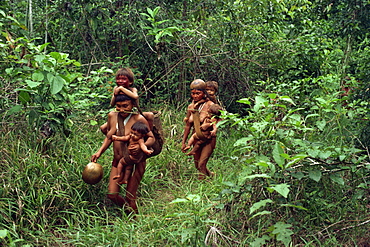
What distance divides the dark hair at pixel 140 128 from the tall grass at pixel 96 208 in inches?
31.5

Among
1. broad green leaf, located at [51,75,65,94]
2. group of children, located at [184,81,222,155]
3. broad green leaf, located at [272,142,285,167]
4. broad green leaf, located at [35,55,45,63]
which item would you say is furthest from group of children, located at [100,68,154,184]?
broad green leaf, located at [272,142,285,167]

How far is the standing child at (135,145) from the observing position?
13.9 ft

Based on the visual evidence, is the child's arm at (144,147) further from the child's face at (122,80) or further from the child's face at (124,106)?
the child's face at (122,80)

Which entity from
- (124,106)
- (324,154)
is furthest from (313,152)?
(124,106)

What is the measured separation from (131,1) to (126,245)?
17.3ft

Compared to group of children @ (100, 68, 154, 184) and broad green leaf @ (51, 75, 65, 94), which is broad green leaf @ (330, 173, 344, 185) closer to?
group of children @ (100, 68, 154, 184)

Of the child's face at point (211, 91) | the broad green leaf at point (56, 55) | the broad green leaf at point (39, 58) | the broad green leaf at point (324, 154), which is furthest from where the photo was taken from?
the child's face at point (211, 91)

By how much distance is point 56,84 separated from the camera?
4133mm

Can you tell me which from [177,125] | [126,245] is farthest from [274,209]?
[177,125]

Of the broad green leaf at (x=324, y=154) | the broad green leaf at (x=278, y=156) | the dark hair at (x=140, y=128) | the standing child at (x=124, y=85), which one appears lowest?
the dark hair at (x=140, y=128)

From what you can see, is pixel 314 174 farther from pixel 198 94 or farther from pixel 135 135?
pixel 198 94

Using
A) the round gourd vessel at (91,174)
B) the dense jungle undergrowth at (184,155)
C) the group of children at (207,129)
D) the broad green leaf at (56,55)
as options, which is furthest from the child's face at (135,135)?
the group of children at (207,129)

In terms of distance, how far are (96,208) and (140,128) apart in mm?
1013

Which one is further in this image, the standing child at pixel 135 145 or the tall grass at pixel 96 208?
the standing child at pixel 135 145
